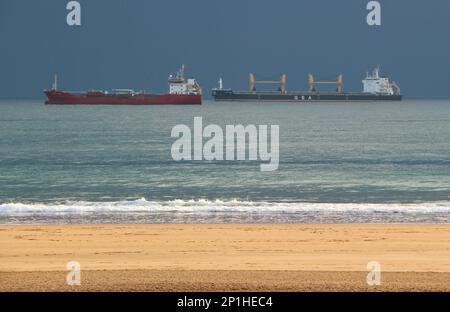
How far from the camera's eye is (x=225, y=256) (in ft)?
34.1

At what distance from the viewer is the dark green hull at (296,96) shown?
162875mm

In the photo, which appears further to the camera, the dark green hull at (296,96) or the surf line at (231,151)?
the dark green hull at (296,96)

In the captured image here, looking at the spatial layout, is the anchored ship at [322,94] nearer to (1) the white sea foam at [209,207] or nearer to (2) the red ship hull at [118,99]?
(2) the red ship hull at [118,99]

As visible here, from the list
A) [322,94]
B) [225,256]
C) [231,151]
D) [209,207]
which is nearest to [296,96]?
[322,94]

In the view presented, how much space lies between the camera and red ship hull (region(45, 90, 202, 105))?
429 ft

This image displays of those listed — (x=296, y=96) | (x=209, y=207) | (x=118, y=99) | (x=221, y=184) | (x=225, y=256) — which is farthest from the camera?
(x=296, y=96)

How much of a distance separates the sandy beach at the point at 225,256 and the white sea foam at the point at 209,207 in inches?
119

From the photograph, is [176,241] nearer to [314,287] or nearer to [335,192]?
[314,287]

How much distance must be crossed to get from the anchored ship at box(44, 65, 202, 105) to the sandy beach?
119 metres

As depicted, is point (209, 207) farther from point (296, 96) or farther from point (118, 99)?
point (296, 96)

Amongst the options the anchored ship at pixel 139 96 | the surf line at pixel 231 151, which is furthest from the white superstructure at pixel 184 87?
the surf line at pixel 231 151

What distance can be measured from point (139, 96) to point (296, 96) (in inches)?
1782

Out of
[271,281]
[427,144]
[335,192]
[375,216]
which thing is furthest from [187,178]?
[427,144]
